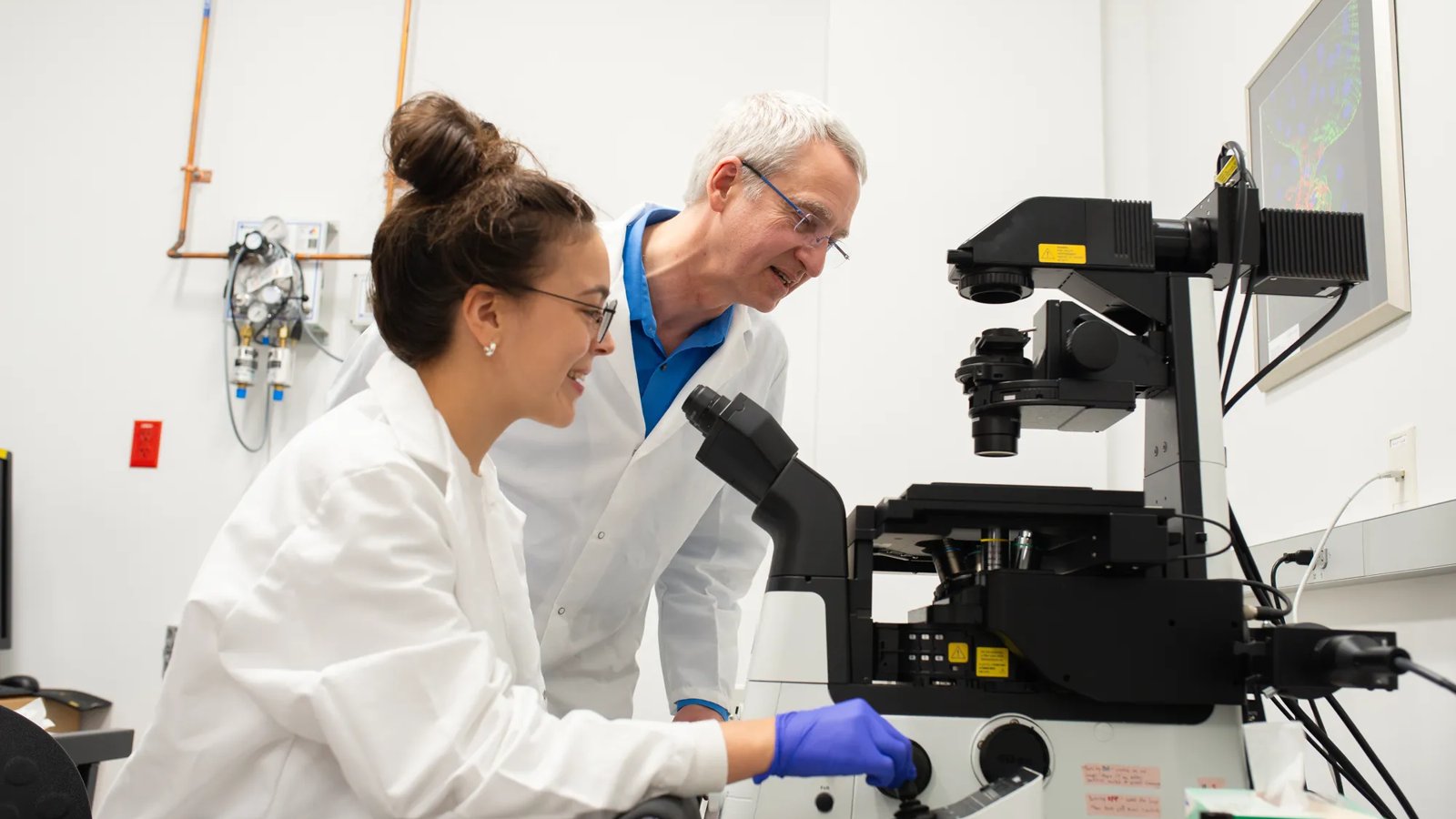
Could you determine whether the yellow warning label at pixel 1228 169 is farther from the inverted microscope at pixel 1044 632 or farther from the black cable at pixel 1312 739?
the black cable at pixel 1312 739

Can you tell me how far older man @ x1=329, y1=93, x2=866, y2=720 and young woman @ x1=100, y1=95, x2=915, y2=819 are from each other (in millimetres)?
476

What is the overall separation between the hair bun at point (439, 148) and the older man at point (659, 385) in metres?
0.46

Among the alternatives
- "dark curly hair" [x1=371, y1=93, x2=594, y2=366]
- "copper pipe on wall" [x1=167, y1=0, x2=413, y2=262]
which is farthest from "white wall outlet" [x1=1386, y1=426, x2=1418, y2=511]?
"copper pipe on wall" [x1=167, y1=0, x2=413, y2=262]

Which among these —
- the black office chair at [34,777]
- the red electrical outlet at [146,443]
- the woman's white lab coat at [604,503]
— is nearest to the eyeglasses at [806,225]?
the woman's white lab coat at [604,503]

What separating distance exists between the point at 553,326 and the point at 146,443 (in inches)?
92.7

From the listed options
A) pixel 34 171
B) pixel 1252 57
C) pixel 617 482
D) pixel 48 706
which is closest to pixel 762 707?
pixel 617 482

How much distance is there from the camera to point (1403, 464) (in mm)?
1440

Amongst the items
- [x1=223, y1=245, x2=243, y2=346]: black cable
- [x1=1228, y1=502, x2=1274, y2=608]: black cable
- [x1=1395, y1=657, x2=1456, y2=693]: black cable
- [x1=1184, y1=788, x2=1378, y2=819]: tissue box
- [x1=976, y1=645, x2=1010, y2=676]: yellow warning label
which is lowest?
[x1=1184, y1=788, x2=1378, y2=819]: tissue box

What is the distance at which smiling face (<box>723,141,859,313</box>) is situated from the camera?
144 cm

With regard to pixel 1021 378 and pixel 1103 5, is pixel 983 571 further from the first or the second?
pixel 1103 5

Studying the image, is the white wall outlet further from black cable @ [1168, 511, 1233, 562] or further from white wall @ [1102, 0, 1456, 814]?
black cable @ [1168, 511, 1233, 562]

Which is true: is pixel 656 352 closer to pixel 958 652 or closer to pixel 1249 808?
pixel 958 652

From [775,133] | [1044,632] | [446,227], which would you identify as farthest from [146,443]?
[1044,632]

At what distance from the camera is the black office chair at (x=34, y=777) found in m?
0.98
